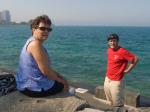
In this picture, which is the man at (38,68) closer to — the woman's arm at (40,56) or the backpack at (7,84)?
the woman's arm at (40,56)

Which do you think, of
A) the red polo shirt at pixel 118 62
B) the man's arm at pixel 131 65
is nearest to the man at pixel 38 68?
the red polo shirt at pixel 118 62

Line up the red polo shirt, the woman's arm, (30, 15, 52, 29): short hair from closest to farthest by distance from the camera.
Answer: the woman's arm < (30, 15, 52, 29): short hair < the red polo shirt

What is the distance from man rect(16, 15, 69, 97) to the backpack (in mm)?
271

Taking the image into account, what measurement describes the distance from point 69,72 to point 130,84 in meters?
6.05

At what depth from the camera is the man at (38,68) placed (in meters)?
4.51

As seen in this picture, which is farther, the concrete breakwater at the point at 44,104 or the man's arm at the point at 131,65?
the man's arm at the point at 131,65

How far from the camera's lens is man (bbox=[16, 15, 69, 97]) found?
4.51 m

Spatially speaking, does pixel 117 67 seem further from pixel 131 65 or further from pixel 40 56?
pixel 40 56

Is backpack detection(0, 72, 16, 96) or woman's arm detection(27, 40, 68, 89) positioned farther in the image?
backpack detection(0, 72, 16, 96)

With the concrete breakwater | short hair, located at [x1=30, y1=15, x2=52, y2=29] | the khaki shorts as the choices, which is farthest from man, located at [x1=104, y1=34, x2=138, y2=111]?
short hair, located at [x1=30, y1=15, x2=52, y2=29]

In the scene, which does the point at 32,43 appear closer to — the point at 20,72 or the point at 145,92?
the point at 20,72

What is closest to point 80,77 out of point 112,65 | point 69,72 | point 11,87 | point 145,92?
point 69,72

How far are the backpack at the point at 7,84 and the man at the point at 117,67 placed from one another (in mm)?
2505

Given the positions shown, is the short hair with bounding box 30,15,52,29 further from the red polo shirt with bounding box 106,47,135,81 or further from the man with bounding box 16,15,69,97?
the red polo shirt with bounding box 106,47,135,81
